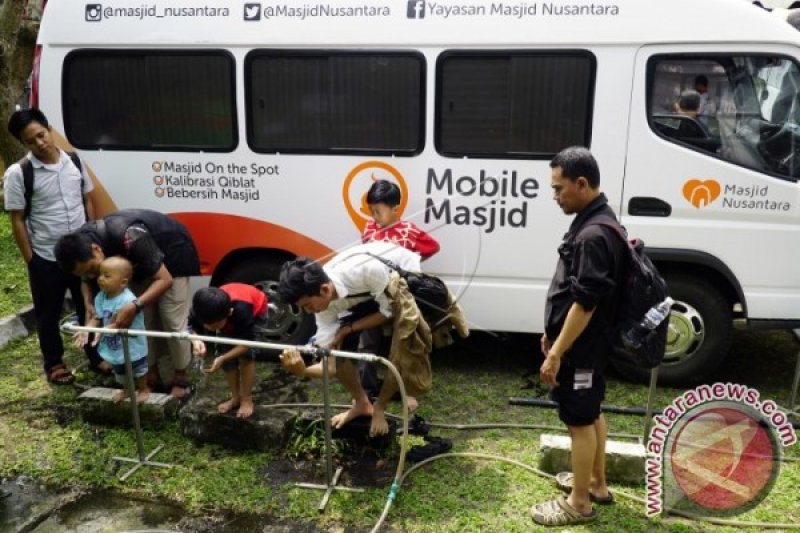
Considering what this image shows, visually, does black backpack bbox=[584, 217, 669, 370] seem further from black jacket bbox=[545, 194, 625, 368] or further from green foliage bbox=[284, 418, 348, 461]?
green foliage bbox=[284, 418, 348, 461]

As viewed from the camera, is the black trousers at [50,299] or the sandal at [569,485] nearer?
the sandal at [569,485]

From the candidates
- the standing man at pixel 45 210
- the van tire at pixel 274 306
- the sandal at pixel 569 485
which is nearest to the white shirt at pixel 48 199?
the standing man at pixel 45 210

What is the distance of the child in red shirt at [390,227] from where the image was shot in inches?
166

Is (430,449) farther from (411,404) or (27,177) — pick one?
(27,177)

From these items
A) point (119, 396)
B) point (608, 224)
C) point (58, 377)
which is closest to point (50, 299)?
point (58, 377)

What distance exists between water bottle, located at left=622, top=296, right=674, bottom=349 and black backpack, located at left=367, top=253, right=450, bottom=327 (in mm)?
1150

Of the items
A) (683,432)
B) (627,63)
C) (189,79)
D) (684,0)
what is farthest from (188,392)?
(684,0)

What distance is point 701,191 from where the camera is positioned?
13.7 ft

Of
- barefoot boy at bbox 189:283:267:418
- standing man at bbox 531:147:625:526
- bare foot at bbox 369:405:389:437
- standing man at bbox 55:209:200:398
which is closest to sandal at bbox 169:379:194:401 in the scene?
standing man at bbox 55:209:200:398

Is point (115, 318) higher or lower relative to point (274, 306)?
higher

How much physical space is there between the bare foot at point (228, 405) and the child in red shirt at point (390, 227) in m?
1.29

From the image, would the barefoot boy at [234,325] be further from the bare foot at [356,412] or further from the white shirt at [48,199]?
the white shirt at [48,199]

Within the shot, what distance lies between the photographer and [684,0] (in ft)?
13.1

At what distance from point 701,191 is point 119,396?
12.7 feet
